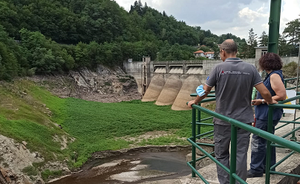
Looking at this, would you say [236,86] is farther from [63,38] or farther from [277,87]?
[63,38]

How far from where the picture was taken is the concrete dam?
29062mm

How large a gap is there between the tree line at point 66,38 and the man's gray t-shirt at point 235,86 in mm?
25019

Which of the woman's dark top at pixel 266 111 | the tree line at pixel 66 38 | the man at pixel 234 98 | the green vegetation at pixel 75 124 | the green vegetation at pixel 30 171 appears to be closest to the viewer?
the man at pixel 234 98

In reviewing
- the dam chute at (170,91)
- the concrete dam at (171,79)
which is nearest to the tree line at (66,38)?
the concrete dam at (171,79)

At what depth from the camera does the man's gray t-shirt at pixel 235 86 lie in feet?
9.50

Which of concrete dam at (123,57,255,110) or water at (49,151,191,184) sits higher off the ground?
concrete dam at (123,57,255,110)

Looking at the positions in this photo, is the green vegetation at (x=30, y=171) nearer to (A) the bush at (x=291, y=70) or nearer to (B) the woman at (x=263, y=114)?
(B) the woman at (x=263, y=114)

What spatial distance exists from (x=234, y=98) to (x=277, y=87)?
1.01 metres

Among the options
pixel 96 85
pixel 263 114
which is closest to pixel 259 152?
pixel 263 114

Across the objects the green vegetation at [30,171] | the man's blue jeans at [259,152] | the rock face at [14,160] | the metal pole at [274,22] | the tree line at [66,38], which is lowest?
the green vegetation at [30,171]

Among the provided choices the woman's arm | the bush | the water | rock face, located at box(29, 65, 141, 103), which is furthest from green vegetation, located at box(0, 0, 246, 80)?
the bush

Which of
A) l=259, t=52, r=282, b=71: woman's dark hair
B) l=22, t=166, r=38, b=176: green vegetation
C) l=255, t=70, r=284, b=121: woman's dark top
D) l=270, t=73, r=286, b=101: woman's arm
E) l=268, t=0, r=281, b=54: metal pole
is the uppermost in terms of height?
l=268, t=0, r=281, b=54: metal pole

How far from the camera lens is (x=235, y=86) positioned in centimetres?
291

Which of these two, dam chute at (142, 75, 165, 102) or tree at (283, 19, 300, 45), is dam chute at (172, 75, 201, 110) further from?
tree at (283, 19, 300, 45)
